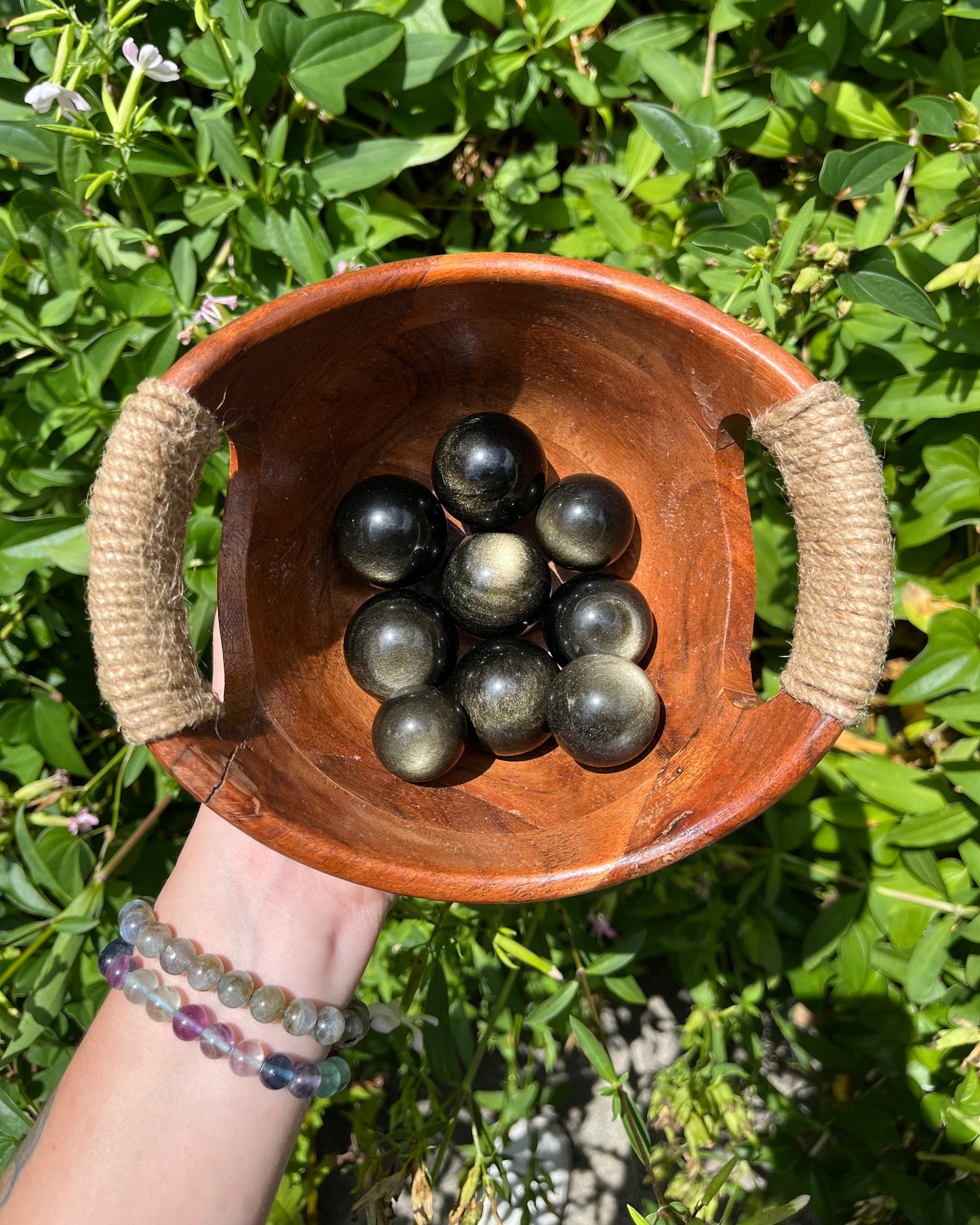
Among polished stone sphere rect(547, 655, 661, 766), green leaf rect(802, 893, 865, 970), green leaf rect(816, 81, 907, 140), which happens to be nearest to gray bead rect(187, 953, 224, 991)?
polished stone sphere rect(547, 655, 661, 766)

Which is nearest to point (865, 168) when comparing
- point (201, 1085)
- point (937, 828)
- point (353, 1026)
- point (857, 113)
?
point (857, 113)

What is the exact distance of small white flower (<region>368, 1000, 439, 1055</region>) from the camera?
3.74 ft

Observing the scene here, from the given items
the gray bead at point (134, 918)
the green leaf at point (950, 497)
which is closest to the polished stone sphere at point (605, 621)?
the green leaf at point (950, 497)

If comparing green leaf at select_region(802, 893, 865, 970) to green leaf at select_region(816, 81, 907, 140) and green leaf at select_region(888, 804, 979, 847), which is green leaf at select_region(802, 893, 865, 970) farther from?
green leaf at select_region(816, 81, 907, 140)

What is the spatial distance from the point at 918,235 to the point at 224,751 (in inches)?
41.8

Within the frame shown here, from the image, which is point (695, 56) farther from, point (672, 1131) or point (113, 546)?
point (672, 1131)

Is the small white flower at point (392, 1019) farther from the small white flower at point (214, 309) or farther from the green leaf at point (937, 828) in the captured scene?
→ the small white flower at point (214, 309)

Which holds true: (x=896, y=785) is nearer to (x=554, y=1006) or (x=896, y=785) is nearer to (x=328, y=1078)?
(x=554, y=1006)

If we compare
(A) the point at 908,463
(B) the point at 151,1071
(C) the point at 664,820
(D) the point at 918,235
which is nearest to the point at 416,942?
(B) the point at 151,1071

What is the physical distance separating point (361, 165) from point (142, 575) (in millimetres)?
671

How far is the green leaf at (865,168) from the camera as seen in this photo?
0.99m

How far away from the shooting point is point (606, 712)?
3.30 ft

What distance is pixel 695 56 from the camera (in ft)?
4.13

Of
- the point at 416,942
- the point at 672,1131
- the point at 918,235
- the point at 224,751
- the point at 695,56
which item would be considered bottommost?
the point at 672,1131
